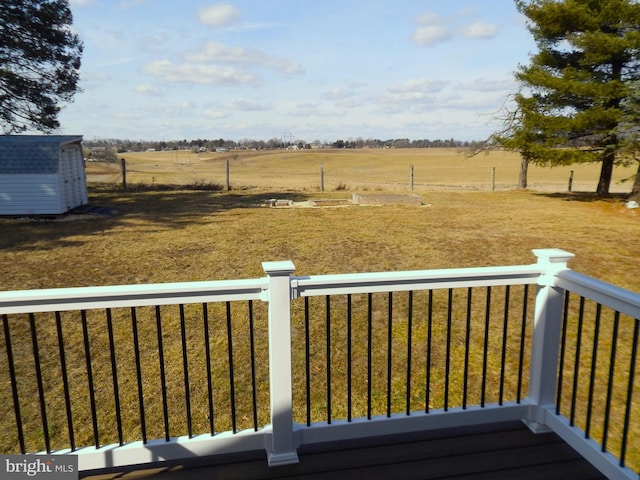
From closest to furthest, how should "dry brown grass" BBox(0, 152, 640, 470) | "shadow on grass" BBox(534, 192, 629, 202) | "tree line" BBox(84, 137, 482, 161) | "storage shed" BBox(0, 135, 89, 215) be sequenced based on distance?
1. "dry brown grass" BBox(0, 152, 640, 470)
2. "storage shed" BBox(0, 135, 89, 215)
3. "shadow on grass" BBox(534, 192, 629, 202)
4. "tree line" BBox(84, 137, 482, 161)

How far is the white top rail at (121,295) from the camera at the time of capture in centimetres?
214

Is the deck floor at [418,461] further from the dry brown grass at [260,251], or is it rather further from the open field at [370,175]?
the open field at [370,175]

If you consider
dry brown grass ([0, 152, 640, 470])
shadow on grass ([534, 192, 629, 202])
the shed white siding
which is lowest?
dry brown grass ([0, 152, 640, 470])

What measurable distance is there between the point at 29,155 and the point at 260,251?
951cm

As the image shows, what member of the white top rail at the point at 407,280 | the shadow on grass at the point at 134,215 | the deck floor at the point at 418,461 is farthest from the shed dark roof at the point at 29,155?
the white top rail at the point at 407,280

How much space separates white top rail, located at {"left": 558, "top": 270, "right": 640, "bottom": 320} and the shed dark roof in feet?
47.5

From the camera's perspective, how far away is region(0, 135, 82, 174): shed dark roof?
43.9 feet

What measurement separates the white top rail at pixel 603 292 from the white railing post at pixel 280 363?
5.19ft

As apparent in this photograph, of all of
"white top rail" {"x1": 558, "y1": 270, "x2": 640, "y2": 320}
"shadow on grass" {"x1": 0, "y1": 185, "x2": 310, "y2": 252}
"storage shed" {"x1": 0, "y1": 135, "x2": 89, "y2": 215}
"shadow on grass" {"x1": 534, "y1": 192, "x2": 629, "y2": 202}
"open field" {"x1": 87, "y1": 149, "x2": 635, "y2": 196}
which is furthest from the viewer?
"open field" {"x1": 87, "y1": 149, "x2": 635, "y2": 196}

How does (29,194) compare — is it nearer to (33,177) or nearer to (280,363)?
(33,177)

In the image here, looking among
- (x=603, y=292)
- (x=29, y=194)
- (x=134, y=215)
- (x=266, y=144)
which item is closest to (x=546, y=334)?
(x=603, y=292)

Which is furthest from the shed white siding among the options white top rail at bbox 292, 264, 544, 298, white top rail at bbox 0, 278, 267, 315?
white top rail at bbox 292, 264, 544, 298

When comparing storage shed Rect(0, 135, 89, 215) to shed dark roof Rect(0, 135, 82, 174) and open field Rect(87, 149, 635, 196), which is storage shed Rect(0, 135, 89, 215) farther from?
open field Rect(87, 149, 635, 196)

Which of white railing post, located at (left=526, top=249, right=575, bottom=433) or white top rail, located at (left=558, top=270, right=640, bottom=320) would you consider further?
white railing post, located at (left=526, top=249, right=575, bottom=433)
